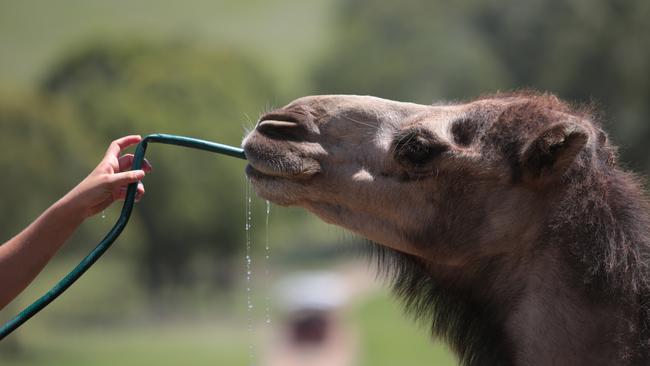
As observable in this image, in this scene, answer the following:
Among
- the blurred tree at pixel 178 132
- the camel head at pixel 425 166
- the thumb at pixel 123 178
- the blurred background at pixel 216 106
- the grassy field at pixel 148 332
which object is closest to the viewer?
the thumb at pixel 123 178

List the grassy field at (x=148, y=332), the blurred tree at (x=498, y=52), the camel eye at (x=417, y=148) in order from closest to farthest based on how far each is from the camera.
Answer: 1. the camel eye at (x=417, y=148)
2. the grassy field at (x=148, y=332)
3. the blurred tree at (x=498, y=52)

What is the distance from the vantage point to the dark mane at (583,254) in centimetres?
462

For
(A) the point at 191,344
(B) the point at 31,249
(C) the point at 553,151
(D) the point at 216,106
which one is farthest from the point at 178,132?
(C) the point at 553,151

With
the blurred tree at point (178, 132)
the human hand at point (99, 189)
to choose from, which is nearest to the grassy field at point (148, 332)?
the blurred tree at point (178, 132)

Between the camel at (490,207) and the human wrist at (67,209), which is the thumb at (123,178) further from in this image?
the camel at (490,207)

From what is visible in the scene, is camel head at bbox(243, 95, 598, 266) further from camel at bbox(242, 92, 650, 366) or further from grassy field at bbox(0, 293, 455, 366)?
grassy field at bbox(0, 293, 455, 366)

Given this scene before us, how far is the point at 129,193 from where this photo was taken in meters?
4.95

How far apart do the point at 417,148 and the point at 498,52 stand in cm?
4296

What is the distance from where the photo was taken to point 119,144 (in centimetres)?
505

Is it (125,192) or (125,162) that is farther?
Answer: (125,162)

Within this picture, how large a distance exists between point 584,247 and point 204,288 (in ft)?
114

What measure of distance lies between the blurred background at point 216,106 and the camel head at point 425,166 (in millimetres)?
15295

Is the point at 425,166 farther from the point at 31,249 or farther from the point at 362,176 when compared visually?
the point at 31,249

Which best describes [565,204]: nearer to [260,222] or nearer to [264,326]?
[264,326]
